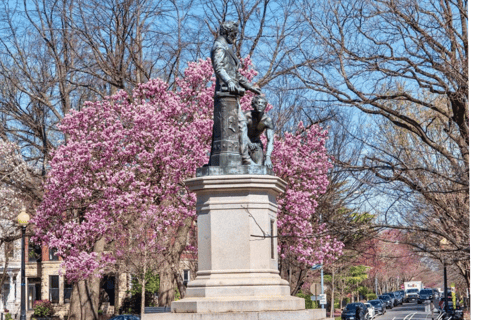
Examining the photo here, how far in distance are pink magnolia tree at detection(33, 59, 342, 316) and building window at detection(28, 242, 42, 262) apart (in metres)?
29.4

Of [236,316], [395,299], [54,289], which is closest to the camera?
[236,316]

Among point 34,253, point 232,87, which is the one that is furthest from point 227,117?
point 34,253

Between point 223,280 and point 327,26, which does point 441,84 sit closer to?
point 327,26

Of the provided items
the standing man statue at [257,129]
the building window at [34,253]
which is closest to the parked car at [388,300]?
the building window at [34,253]

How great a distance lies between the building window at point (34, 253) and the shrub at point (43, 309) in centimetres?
548

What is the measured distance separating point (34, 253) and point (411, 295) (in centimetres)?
4880

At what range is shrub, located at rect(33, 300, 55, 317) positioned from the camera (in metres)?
53.7

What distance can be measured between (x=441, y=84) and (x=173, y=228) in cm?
1726

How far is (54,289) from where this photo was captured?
5997 cm

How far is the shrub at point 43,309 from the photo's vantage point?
53.7 m

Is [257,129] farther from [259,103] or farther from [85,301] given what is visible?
[85,301]

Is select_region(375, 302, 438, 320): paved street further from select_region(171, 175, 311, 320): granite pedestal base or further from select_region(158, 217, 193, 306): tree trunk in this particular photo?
select_region(171, 175, 311, 320): granite pedestal base

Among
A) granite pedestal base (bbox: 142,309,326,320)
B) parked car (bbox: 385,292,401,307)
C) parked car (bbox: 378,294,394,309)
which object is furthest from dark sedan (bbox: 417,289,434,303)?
granite pedestal base (bbox: 142,309,326,320)

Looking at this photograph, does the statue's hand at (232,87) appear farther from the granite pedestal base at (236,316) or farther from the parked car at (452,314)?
the parked car at (452,314)
